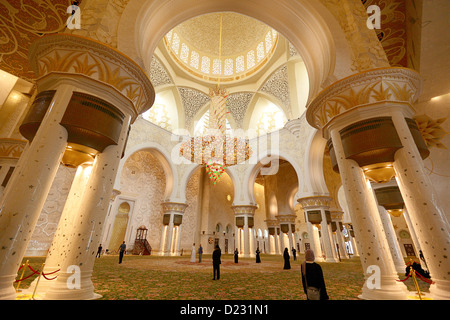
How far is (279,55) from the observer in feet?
38.2

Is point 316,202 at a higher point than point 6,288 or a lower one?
higher

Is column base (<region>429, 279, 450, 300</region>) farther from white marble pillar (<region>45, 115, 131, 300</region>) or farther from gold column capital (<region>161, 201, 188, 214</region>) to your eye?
gold column capital (<region>161, 201, 188, 214</region>)

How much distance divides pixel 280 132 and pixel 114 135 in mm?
10094

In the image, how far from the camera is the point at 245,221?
11.5 metres

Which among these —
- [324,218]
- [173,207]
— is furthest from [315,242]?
[173,207]

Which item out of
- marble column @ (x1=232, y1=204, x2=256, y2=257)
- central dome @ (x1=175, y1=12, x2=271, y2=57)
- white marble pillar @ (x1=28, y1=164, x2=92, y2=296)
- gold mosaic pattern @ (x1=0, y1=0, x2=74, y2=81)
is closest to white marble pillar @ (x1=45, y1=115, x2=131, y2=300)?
white marble pillar @ (x1=28, y1=164, x2=92, y2=296)

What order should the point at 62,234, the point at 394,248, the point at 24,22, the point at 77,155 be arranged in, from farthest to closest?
the point at 394,248
the point at 24,22
the point at 77,155
the point at 62,234

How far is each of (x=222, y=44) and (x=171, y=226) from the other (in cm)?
1270

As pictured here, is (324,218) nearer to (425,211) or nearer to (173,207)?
(425,211)

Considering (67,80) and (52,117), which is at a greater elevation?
(67,80)

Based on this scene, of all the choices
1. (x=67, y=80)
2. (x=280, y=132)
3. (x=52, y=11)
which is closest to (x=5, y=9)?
(x=52, y=11)
